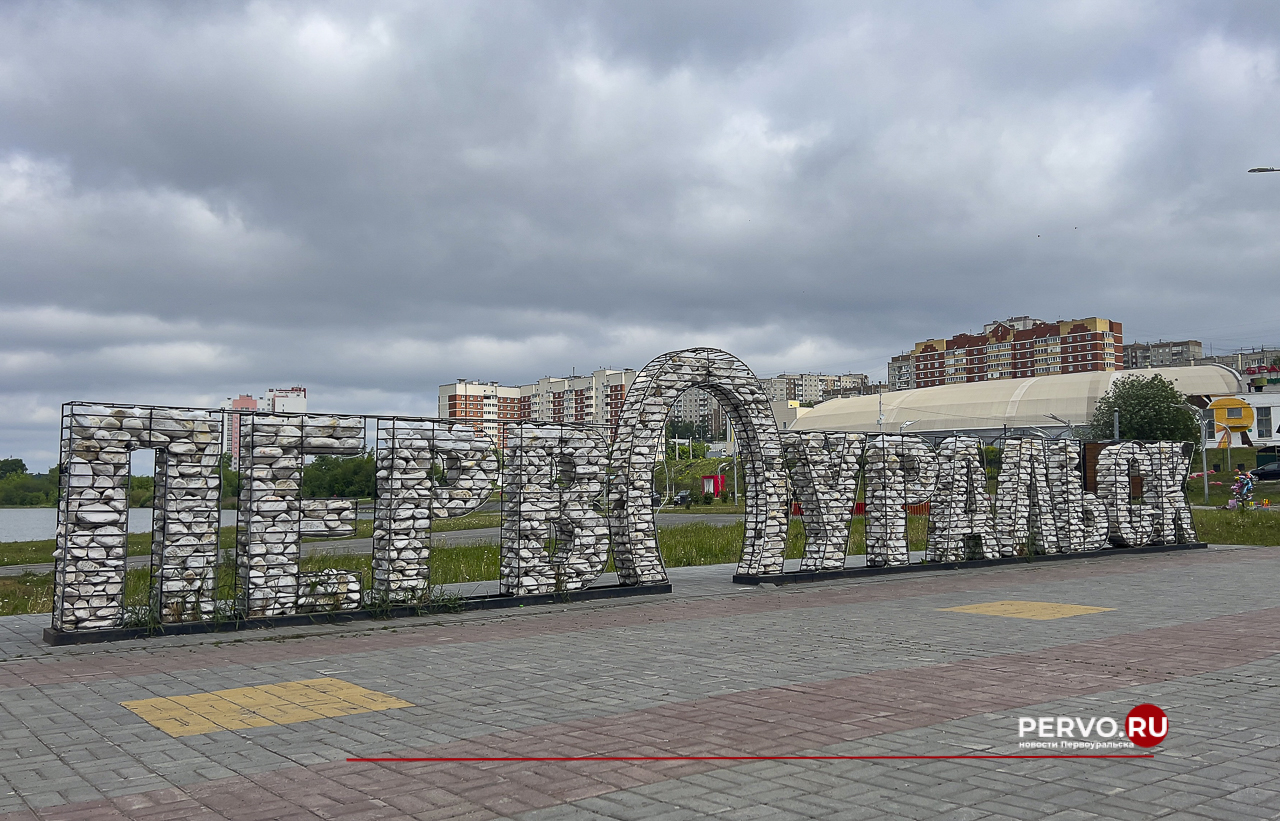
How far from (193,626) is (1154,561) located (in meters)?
17.6

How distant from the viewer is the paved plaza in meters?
4.87

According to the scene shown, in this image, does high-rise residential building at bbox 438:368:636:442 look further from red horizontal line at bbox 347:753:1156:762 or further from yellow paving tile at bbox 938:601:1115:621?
red horizontal line at bbox 347:753:1156:762

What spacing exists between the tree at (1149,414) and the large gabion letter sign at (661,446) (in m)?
49.9

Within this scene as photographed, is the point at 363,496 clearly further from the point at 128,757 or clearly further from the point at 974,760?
the point at 974,760

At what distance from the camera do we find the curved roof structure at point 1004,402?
7575 cm

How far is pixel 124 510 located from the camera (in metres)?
10.1

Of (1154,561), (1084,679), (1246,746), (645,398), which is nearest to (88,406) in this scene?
(645,398)

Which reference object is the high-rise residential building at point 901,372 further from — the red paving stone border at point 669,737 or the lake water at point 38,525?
the red paving stone border at point 669,737

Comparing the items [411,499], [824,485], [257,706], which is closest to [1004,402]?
[824,485]

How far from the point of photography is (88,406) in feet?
33.2

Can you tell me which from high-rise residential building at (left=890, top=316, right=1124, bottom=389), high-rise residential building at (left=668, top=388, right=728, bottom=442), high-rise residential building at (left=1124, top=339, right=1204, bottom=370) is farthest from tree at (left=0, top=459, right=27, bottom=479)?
high-rise residential building at (left=1124, top=339, right=1204, bottom=370)

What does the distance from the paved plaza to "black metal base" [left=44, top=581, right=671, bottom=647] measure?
0.28m

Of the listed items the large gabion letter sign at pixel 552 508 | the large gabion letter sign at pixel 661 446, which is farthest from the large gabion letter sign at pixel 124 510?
the large gabion letter sign at pixel 661 446

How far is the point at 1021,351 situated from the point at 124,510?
136 metres
